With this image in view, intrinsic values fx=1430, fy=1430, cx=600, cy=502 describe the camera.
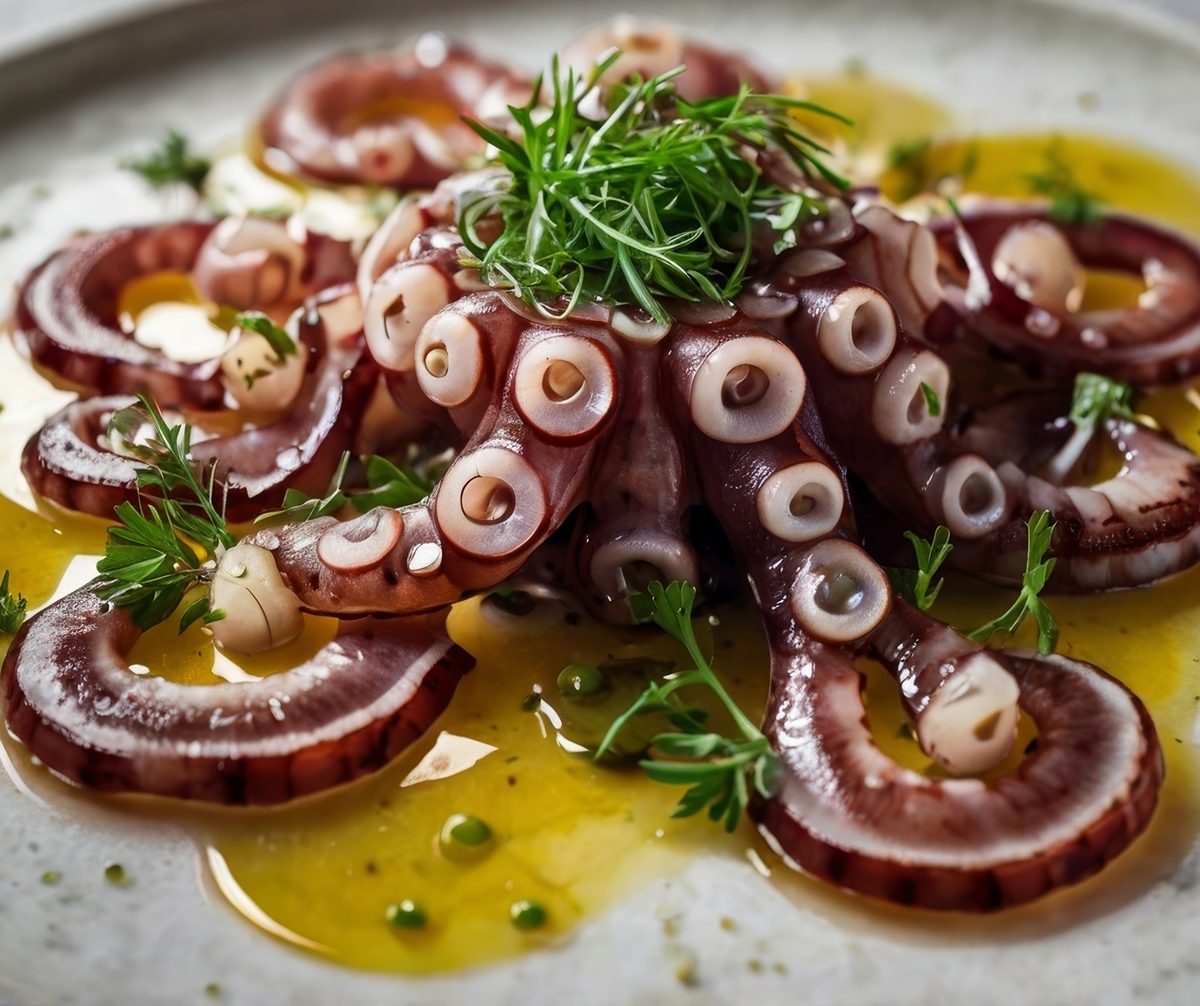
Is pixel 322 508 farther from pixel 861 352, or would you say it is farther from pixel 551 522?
pixel 861 352

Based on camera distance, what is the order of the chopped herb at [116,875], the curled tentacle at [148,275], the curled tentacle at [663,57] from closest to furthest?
1. the chopped herb at [116,875]
2. the curled tentacle at [148,275]
3. the curled tentacle at [663,57]

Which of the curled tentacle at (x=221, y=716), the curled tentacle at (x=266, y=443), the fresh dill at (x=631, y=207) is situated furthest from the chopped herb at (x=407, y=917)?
the fresh dill at (x=631, y=207)

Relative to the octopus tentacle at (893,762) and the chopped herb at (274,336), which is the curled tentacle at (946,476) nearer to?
the octopus tentacle at (893,762)

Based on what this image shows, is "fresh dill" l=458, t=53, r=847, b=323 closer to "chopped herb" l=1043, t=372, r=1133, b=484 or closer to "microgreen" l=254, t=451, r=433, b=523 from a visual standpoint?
"microgreen" l=254, t=451, r=433, b=523

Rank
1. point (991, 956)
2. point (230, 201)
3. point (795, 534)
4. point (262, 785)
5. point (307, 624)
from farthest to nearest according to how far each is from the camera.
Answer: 1. point (230, 201)
2. point (307, 624)
3. point (795, 534)
4. point (262, 785)
5. point (991, 956)

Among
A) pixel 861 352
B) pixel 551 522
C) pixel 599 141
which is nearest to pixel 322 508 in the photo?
pixel 551 522

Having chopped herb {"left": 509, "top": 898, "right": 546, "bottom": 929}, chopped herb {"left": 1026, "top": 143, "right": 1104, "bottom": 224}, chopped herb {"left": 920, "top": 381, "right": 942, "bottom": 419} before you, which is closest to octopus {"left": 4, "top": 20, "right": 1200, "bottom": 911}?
chopped herb {"left": 920, "top": 381, "right": 942, "bottom": 419}
